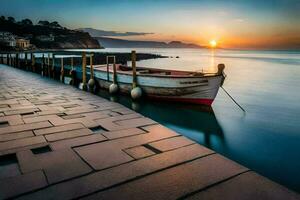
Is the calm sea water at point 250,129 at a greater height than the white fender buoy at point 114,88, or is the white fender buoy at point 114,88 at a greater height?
the white fender buoy at point 114,88

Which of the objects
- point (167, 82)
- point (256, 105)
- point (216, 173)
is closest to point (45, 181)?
point (216, 173)

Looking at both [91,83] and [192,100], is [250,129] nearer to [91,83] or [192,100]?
[192,100]

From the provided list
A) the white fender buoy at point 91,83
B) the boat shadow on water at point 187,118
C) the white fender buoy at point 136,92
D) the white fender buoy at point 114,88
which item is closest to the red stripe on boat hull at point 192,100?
the boat shadow on water at point 187,118

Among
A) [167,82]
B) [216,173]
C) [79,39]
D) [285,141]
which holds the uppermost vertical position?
[79,39]

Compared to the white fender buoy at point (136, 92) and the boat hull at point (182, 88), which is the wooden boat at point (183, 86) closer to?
the boat hull at point (182, 88)

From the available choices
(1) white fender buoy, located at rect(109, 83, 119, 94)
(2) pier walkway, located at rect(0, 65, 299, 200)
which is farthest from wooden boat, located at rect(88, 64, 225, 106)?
(2) pier walkway, located at rect(0, 65, 299, 200)

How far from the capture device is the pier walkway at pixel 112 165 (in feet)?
9.71

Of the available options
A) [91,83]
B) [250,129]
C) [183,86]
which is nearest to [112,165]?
[250,129]

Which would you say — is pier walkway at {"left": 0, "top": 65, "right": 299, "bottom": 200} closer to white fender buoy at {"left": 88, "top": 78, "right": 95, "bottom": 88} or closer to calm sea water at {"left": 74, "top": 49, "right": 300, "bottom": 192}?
calm sea water at {"left": 74, "top": 49, "right": 300, "bottom": 192}

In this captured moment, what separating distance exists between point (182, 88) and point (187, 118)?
1.67 m

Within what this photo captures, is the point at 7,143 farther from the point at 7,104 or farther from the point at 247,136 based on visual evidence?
the point at 247,136

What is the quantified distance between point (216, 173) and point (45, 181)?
229cm

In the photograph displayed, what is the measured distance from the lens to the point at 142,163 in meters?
3.72

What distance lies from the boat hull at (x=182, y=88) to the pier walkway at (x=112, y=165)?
543 cm
